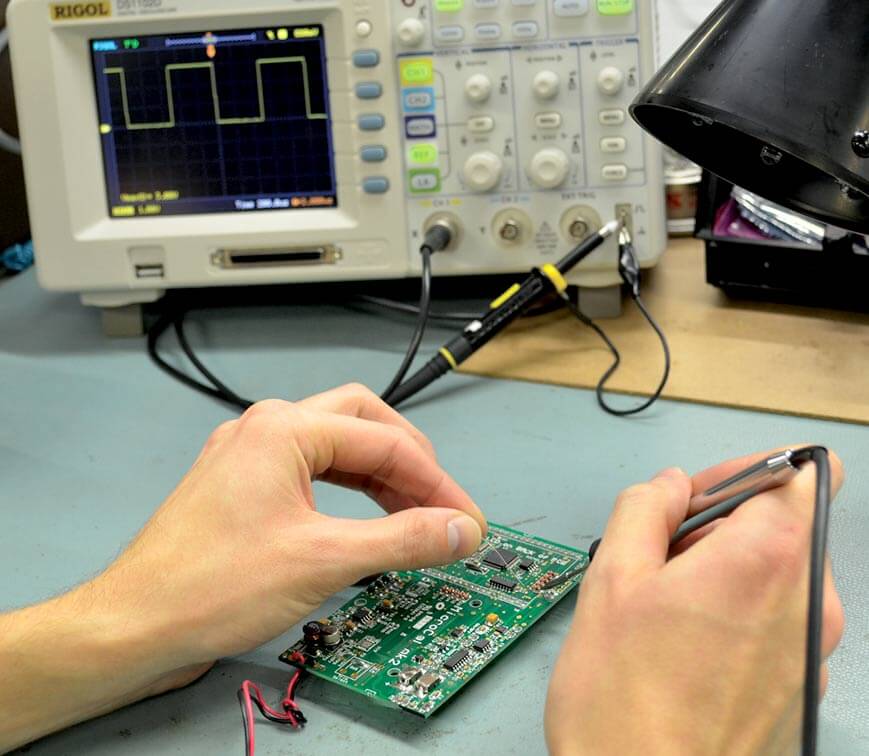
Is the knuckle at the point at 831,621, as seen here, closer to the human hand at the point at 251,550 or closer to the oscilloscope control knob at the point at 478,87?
the human hand at the point at 251,550

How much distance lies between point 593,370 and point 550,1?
385mm

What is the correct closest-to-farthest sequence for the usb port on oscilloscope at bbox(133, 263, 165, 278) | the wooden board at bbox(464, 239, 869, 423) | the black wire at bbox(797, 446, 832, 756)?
the black wire at bbox(797, 446, 832, 756) < the wooden board at bbox(464, 239, 869, 423) < the usb port on oscilloscope at bbox(133, 263, 165, 278)

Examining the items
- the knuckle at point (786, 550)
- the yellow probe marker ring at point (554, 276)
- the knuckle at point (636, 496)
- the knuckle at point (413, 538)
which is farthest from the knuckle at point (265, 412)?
the yellow probe marker ring at point (554, 276)

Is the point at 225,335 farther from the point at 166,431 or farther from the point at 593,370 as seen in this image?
the point at 593,370

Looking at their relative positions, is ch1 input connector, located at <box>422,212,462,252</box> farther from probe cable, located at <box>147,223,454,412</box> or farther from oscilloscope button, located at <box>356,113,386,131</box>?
oscilloscope button, located at <box>356,113,386,131</box>

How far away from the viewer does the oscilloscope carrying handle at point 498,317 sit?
1.17m

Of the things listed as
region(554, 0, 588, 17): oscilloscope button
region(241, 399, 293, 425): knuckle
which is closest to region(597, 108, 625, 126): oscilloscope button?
region(554, 0, 588, 17): oscilloscope button

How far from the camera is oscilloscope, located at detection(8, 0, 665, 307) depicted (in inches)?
48.1

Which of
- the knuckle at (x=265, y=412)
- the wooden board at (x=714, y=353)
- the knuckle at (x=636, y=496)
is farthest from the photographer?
the wooden board at (x=714, y=353)

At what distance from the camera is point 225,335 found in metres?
1.37

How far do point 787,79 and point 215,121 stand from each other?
0.76 metres

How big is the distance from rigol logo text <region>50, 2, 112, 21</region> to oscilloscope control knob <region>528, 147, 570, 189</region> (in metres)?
0.49

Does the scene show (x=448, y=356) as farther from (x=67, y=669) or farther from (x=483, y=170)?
(x=67, y=669)

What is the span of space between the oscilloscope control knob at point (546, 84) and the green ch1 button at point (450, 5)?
0.35ft
